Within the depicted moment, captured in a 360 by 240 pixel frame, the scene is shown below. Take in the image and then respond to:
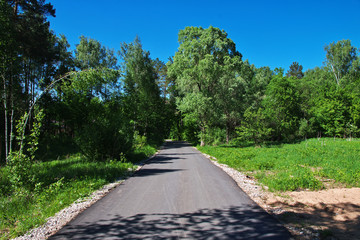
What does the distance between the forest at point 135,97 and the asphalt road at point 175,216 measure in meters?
2.82

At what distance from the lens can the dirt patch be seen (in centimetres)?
387

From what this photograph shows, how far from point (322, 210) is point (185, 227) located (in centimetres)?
345

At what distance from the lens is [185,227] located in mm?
3893

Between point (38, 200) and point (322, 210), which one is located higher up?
point (38, 200)

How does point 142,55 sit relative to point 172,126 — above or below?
above

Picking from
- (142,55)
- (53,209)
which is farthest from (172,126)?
(53,209)

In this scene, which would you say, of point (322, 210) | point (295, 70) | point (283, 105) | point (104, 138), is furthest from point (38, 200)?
point (295, 70)

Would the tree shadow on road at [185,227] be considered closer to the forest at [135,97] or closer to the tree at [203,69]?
the forest at [135,97]

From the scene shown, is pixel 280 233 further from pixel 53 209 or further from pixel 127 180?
pixel 127 180

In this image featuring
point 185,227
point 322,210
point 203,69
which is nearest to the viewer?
point 185,227

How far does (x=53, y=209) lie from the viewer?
4945 millimetres

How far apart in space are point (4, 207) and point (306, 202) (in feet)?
25.1

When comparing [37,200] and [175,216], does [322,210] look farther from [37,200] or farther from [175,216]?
[37,200]

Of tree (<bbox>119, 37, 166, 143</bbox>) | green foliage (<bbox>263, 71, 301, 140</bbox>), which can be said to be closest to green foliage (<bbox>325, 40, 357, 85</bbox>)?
green foliage (<bbox>263, 71, 301, 140</bbox>)
